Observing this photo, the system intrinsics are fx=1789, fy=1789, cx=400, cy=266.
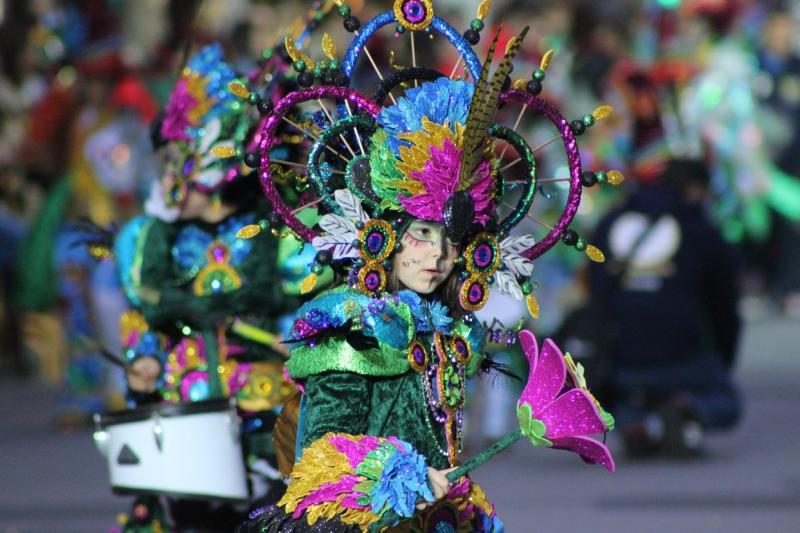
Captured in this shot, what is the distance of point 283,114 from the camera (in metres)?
4.54

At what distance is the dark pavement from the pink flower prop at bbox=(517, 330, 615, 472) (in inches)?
160

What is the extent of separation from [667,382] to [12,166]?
21.1 ft

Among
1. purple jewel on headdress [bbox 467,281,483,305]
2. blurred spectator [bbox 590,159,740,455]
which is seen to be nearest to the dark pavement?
blurred spectator [bbox 590,159,740,455]

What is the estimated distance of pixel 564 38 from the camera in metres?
15.6

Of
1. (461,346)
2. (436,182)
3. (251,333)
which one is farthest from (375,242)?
(251,333)

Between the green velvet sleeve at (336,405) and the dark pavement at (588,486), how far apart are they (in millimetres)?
4031

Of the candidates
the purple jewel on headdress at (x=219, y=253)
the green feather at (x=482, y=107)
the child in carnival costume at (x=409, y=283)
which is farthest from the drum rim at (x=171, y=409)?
the green feather at (x=482, y=107)

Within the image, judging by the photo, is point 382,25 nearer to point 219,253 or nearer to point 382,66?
point 219,253

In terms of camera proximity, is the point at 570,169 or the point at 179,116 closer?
the point at 570,169

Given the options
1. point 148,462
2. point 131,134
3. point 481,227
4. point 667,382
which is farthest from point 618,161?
point 481,227

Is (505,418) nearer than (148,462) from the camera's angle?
No

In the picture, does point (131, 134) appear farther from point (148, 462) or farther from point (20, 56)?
point (148, 462)

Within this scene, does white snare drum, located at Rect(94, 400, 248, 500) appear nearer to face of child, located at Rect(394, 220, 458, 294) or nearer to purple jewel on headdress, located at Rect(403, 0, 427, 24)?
face of child, located at Rect(394, 220, 458, 294)

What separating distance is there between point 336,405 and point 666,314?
620 cm
